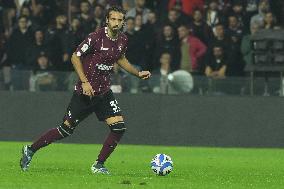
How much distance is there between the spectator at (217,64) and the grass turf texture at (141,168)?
5.41ft

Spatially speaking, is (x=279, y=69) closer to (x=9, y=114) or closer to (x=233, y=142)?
(x=233, y=142)

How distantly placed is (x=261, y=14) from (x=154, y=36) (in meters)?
2.23

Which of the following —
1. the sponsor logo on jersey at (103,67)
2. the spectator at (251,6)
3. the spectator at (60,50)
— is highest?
the sponsor logo on jersey at (103,67)

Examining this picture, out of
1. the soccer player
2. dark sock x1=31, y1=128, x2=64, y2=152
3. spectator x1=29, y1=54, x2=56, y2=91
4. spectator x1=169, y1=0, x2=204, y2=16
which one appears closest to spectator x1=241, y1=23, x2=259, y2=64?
spectator x1=169, y1=0, x2=204, y2=16

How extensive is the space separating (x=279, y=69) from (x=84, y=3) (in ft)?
16.3

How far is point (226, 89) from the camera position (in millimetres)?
20141

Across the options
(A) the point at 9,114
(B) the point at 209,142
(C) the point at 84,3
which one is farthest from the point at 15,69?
(B) the point at 209,142

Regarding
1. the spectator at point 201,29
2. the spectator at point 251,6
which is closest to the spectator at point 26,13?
the spectator at point 201,29

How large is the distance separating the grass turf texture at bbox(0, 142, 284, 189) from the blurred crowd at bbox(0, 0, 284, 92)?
67.2 inches

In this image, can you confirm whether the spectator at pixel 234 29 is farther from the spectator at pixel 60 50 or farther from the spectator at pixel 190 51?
the spectator at pixel 60 50

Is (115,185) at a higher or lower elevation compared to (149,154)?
higher

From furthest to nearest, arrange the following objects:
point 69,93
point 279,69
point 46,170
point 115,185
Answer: point 69,93 → point 279,69 → point 46,170 → point 115,185

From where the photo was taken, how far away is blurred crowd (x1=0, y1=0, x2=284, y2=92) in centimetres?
2070

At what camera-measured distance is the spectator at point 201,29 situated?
21281 mm
